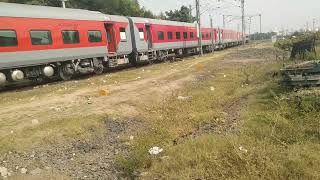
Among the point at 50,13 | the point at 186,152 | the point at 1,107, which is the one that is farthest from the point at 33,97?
the point at 186,152

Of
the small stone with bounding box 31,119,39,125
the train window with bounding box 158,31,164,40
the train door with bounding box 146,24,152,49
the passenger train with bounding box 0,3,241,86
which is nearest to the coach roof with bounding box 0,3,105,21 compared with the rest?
the passenger train with bounding box 0,3,241,86

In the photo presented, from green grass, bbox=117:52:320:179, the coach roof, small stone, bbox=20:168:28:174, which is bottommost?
small stone, bbox=20:168:28:174

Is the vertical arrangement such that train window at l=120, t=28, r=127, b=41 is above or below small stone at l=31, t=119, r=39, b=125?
above

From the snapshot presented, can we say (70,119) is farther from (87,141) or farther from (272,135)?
(272,135)

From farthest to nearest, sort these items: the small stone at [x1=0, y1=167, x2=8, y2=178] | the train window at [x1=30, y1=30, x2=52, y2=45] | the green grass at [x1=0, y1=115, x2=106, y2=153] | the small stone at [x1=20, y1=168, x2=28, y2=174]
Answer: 1. the train window at [x1=30, y1=30, x2=52, y2=45]
2. the green grass at [x1=0, y1=115, x2=106, y2=153]
3. the small stone at [x1=20, y1=168, x2=28, y2=174]
4. the small stone at [x1=0, y1=167, x2=8, y2=178]

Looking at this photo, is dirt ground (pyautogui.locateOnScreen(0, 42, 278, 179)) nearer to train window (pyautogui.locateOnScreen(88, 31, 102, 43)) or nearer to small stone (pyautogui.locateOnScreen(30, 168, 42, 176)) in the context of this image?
small stone (pyautogui.locateOnScreen(30, 168, 42, 176))

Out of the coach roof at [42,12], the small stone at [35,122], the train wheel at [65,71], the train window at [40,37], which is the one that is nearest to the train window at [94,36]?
the coach roof at [42,12]

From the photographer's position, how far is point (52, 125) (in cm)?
826

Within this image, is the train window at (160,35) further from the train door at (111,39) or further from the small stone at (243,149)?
the small stone at (243,149)

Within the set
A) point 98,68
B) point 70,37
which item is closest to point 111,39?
point 98,68

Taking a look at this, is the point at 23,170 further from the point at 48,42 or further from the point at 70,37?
the point at 70,37

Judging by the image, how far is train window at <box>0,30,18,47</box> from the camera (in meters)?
14.2

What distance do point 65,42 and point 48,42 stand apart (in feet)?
3.68

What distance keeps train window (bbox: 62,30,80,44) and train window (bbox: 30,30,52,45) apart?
37.9 inches
